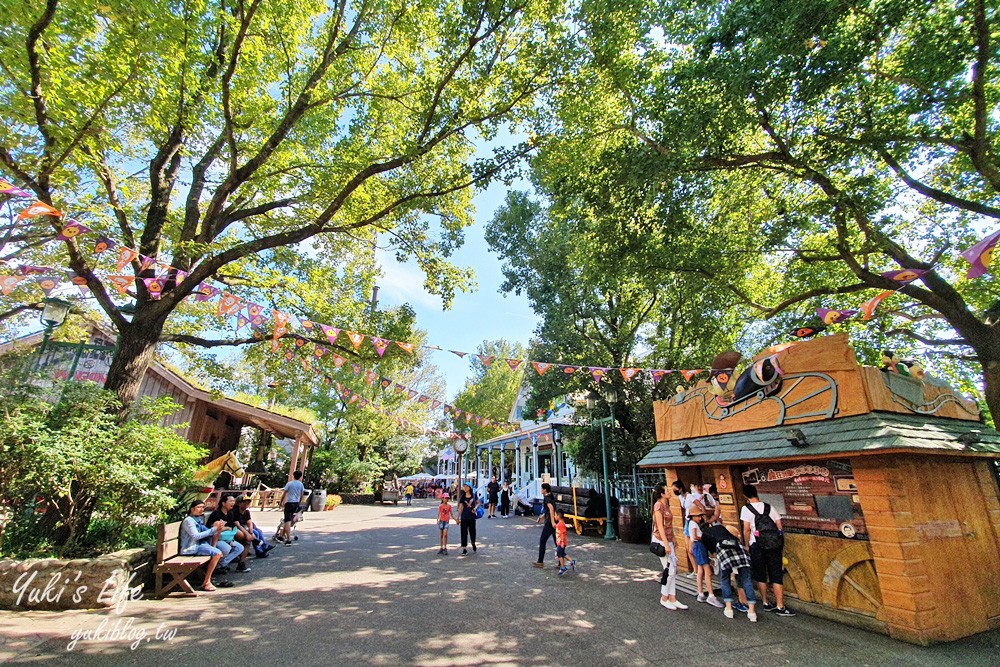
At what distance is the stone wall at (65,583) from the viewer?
5.41m

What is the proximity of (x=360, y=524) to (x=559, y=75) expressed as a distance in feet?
51.1

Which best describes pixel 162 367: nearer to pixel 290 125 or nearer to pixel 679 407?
pixel 290 125

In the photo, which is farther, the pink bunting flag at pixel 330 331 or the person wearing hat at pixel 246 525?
the pink bunting flag at pixel 330 331

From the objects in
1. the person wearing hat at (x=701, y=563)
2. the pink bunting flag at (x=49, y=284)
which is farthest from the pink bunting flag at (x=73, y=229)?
the person wearing hat at (x=701, y=563)

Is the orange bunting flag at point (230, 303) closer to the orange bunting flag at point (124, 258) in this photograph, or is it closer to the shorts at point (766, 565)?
the orange bunting flag at point (124, 258)

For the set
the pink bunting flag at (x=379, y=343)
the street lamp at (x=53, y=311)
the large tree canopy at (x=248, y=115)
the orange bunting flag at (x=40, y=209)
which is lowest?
the street lamp at (x=53, y=311)

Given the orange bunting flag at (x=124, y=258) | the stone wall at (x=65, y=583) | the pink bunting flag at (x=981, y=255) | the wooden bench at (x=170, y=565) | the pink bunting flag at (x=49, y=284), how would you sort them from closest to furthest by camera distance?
1. the pink bunting flag at (x=981, y=255)
2. the stone wall at (x=65, y=583)
3. the wooden bench at (x=170, y=565)
4. the orange bunting flag at (x=124, y=258)
5. the pink bunting flag at (x=49, y=284)

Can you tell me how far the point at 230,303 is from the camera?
8469 millimetres

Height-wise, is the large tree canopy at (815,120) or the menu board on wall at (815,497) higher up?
the large tree canopy at (815,120)

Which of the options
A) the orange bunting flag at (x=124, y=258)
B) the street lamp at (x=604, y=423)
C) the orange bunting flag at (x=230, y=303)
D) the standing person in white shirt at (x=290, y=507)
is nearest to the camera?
the orange bunting flag at (x=124, y=258)

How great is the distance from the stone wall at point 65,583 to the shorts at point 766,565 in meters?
8.79

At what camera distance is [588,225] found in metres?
12.3

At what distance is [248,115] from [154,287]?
164 inches

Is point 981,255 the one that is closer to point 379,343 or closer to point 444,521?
point 379,343
